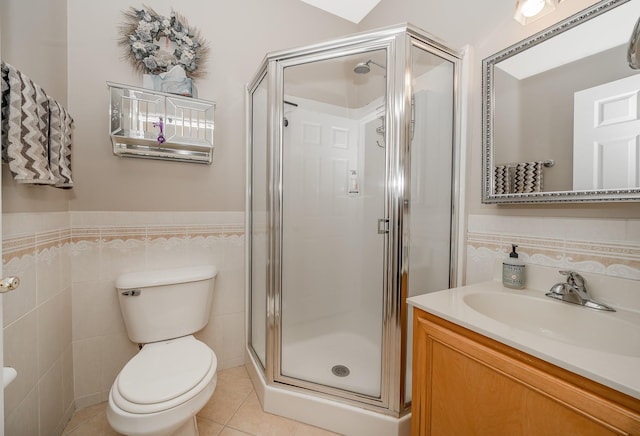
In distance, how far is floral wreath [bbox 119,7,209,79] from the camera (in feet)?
4.98

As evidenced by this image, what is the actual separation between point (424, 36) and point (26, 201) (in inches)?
70.9

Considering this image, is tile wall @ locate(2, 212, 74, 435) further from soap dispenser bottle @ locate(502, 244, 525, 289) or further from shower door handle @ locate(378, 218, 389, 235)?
soap dispenser bottle @ locate(502, 244, 525, 289)

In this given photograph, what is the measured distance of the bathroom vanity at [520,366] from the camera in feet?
2.02

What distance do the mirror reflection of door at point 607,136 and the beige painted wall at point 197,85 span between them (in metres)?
1.70

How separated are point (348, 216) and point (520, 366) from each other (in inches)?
48.0

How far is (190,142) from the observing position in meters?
1.59

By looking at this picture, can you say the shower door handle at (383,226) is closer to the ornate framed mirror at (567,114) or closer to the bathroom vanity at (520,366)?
the bathroom vanity at (520,366)

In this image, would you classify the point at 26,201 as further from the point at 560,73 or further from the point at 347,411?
the point at 560,73

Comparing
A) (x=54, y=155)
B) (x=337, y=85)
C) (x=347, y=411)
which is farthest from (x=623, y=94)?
(x=54, y=155)

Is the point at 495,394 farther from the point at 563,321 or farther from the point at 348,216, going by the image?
the point at 348,216

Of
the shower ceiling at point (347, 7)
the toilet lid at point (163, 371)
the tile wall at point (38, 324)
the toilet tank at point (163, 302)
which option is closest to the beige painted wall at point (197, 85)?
the shower ceiling at point (347, 7)

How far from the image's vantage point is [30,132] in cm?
97

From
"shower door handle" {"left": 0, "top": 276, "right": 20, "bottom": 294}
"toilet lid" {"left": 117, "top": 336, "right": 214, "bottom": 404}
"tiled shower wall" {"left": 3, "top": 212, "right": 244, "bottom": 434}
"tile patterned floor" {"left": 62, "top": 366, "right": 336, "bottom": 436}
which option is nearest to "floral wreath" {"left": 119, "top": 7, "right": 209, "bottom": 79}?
"tiled shower wall" {"left": 3, "top": 212, "right": 244, "bottom": 434}

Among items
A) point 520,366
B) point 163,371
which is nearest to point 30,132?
point 163,371
